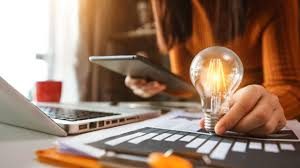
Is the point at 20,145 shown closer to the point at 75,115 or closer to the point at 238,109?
the point at 75,115

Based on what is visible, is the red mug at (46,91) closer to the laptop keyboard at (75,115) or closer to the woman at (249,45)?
the woman at (249,45)

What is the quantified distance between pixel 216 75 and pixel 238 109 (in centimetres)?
8

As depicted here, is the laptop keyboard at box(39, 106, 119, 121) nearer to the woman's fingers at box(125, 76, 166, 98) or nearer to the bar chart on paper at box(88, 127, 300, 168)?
the bar chart on paper at box(88, 127, 300, 168)

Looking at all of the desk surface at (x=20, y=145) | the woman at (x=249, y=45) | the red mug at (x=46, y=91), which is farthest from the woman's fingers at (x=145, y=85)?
the desk surface at (x=20, y=145)

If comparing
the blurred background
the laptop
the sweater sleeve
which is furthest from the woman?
the blurred background

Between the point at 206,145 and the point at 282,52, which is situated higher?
the point at 282,52

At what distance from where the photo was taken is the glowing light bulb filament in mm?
446

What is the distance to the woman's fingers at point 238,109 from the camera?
375 mm

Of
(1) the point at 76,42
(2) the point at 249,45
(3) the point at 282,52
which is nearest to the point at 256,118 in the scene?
(3) the point at 282,52

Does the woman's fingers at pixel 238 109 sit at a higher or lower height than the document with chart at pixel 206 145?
higher

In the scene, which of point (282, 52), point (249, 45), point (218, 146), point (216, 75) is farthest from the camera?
point (249, 45)

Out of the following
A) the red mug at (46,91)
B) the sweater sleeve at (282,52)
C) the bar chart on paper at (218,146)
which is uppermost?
the sweater sleeve at (282,52)

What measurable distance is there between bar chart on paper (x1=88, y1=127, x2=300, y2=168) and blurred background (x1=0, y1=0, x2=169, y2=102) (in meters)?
1.02

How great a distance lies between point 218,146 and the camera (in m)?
0.32
